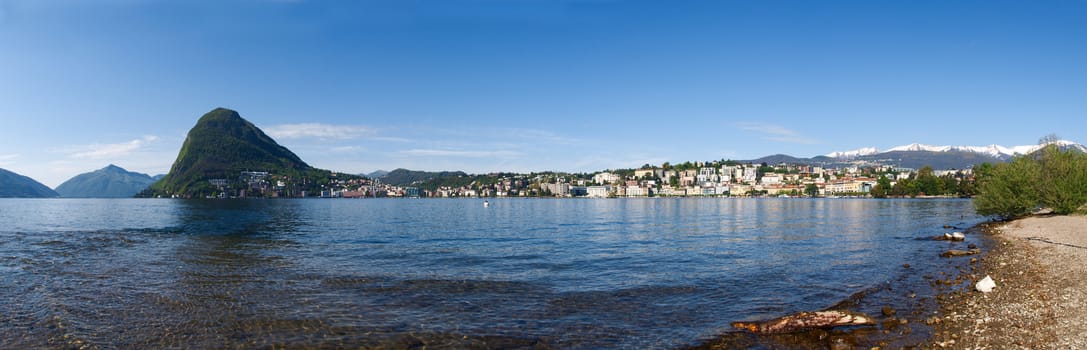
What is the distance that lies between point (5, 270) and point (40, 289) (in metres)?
7.74

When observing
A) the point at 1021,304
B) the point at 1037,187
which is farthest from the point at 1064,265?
the point at 1037,187

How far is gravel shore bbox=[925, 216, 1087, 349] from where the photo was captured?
36.9ft

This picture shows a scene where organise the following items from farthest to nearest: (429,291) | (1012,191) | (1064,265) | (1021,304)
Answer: (1012,191), (1064,265), (429,291), (1021,304)

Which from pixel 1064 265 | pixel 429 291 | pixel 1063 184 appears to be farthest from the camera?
pixel 1063 184

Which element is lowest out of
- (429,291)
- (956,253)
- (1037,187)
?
(429,291)

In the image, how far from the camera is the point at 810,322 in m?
13.4

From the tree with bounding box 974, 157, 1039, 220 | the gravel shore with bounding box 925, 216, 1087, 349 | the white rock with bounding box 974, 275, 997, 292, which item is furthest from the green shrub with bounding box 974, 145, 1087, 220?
the white rock with bounding box 974, 275, 997, 292

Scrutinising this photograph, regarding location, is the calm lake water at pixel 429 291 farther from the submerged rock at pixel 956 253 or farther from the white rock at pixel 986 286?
the white rock at pixel 986 286

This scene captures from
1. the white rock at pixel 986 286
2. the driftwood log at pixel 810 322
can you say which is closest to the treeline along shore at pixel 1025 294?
the white rock at pixel 986 286

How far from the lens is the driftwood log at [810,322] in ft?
43.8

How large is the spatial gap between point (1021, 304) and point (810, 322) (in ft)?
20.8

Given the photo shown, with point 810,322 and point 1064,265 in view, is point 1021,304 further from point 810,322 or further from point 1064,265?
point 1064,265

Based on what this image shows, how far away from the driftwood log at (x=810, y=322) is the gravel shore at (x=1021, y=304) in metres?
1.69

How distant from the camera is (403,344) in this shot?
13039 millimetres
